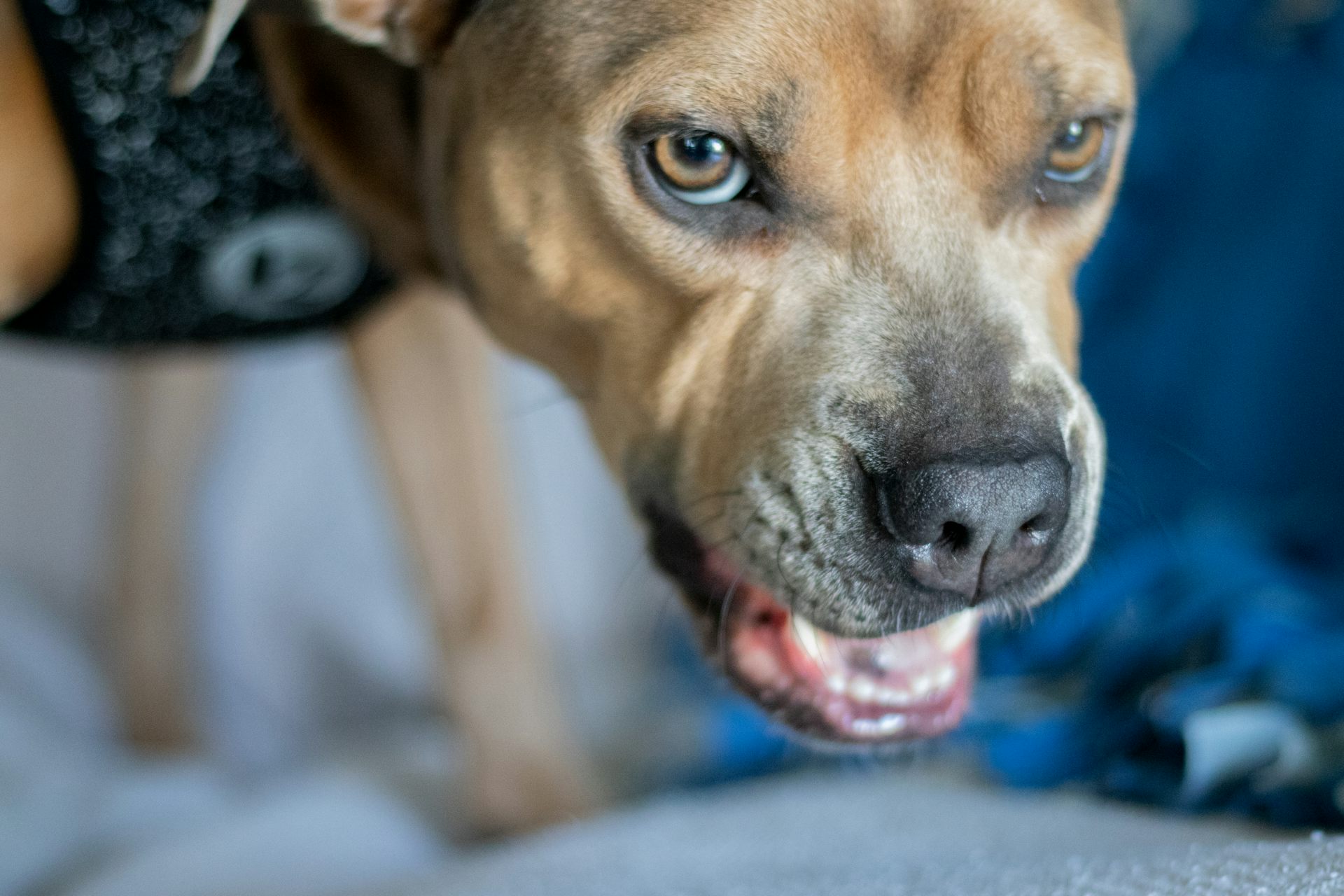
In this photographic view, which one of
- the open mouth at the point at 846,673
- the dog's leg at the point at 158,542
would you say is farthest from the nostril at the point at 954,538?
the dog's leg at the point at 158,542

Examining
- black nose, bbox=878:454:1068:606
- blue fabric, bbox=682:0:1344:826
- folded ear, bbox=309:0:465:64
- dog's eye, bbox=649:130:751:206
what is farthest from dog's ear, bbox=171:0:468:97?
blue fabric, bbox=682:0:1344:826

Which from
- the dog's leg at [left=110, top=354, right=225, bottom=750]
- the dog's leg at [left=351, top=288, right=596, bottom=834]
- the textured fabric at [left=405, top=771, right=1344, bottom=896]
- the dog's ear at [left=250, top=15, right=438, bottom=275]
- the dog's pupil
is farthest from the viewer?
the dog's leg at [left=110, top=354, right=225, bottom=750]

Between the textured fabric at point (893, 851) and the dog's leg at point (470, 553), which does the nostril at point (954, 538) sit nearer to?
the textured fabric at point (893, 851)

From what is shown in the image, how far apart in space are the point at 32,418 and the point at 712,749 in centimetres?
196

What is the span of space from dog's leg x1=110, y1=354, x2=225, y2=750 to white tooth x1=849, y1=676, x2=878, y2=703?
1.73 metres

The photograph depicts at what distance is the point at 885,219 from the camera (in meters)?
1.42

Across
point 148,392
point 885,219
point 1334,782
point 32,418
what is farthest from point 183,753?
point 1334,782

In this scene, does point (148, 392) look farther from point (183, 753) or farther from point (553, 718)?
point (553, 718)

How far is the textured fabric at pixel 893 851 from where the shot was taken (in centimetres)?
125

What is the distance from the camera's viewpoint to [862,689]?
5.18 feet

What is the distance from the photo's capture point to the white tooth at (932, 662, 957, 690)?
5.23 ft

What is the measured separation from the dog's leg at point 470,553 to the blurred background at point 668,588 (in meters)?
0.19

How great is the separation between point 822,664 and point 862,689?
0.19ft

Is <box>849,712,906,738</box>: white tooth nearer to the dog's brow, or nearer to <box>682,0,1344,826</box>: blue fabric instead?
<box>682,0,1344,826</box>: blue fabric
